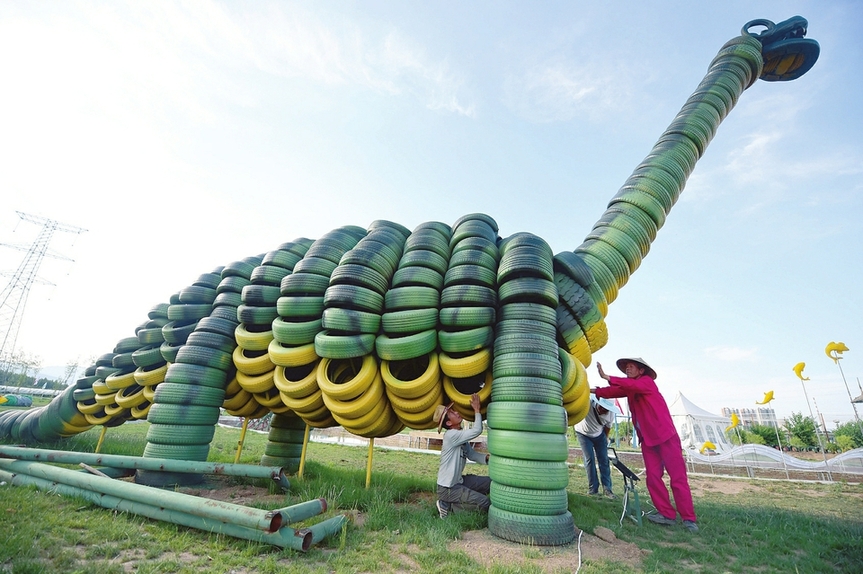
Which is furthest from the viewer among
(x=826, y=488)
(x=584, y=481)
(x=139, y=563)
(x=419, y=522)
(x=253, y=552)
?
(x=826, y=488)

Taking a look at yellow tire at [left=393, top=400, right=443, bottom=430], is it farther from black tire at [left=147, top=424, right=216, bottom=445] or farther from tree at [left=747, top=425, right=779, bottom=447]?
tree at [left=747, top=425, right=779, bottom=447]

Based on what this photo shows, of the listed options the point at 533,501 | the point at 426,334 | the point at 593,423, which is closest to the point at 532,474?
the point at 533,501

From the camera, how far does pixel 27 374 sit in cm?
4997

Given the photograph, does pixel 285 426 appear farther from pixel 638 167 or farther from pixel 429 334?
pixel 638 167

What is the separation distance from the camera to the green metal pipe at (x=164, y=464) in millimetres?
5527

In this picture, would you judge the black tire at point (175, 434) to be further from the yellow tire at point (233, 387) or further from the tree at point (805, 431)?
the tree at point (805, 431)

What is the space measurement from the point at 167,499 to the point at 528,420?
12.7 feet

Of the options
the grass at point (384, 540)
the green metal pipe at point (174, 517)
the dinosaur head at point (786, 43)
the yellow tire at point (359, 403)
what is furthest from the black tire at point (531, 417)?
the dinosaur head at point (786, 43)

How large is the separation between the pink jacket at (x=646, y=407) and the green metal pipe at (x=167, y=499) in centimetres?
456

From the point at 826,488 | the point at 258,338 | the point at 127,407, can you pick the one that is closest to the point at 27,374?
the point at 127,407

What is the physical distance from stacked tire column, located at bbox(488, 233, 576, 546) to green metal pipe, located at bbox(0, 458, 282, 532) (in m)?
2.38

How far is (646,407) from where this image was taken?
18.9 ft

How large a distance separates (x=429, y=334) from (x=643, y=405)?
3.16 m

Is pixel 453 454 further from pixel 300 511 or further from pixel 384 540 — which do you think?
pixel 300 511
